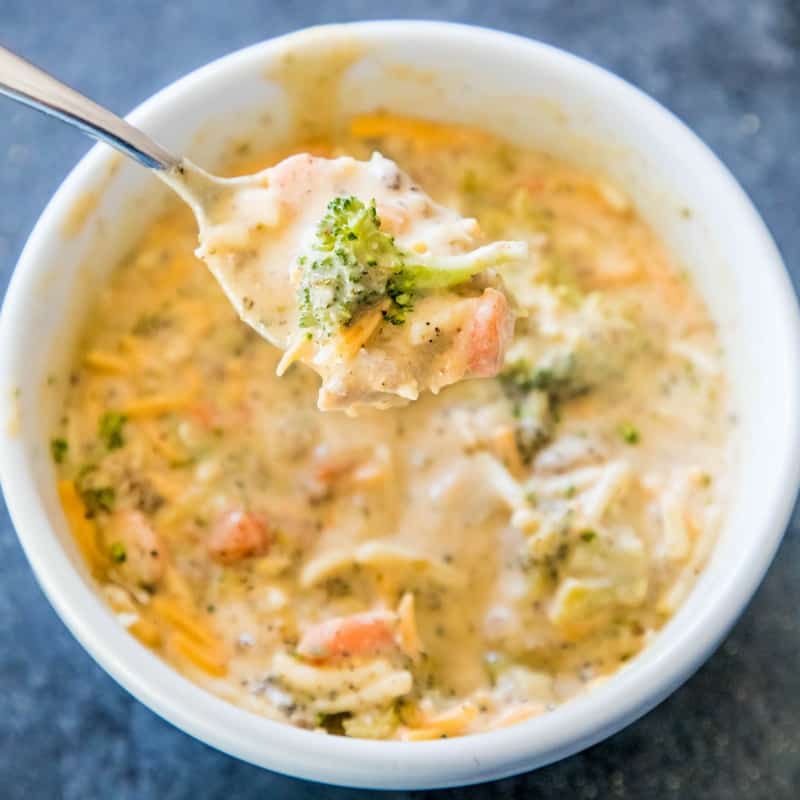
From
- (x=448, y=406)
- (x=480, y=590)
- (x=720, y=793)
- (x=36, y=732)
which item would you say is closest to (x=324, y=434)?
(x=448, y=406)

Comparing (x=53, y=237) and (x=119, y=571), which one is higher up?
(x=53, y=237)

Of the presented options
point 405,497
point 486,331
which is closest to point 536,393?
point 405,497

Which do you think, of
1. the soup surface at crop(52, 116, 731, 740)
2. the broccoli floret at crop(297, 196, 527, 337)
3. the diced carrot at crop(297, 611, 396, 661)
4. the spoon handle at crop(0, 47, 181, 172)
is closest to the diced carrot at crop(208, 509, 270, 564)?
the soup surface at crop(52, 116, 731, 740)

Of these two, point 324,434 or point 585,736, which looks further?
point 324,434

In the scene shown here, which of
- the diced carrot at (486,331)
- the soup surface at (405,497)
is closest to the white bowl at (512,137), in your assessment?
the soup surface at (405,497)

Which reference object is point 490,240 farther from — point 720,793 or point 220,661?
point 720,793

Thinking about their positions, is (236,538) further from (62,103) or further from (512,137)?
(512,137)
